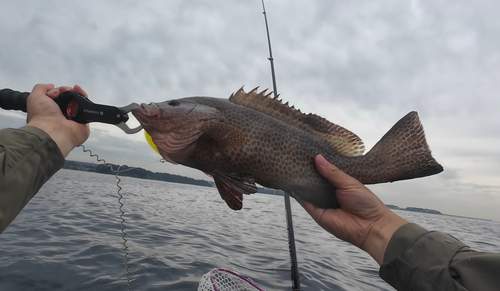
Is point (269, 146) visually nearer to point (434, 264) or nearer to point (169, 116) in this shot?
point (169, 116)

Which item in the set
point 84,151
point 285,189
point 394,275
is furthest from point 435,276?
point 84,151

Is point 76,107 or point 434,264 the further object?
point 76,107

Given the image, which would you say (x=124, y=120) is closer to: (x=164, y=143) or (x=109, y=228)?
(x=164, y=143)

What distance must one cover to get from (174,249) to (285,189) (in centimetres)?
742

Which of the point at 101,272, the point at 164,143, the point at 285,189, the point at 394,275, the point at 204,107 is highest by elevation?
the point at 204,107

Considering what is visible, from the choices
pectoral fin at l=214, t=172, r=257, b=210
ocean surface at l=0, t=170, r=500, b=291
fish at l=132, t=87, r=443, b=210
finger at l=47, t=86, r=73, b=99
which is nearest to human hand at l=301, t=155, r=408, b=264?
fish at l=132, t=87, r=443, b=210

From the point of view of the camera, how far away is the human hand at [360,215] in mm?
2693

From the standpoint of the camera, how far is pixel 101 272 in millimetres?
6605

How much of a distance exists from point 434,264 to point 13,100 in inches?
138

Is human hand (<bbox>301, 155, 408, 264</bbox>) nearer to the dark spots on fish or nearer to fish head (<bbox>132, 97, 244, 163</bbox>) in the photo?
fish head (<bbox>132, 97, 244, 163</bbox>)

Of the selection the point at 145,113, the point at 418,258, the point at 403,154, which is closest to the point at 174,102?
the point at 145,113

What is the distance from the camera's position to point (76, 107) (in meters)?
2.37

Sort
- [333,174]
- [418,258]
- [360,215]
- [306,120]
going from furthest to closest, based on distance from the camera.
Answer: [306,120] < [360,215] < [333,174] < [418,258]

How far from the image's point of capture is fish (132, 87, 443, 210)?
2.64m
